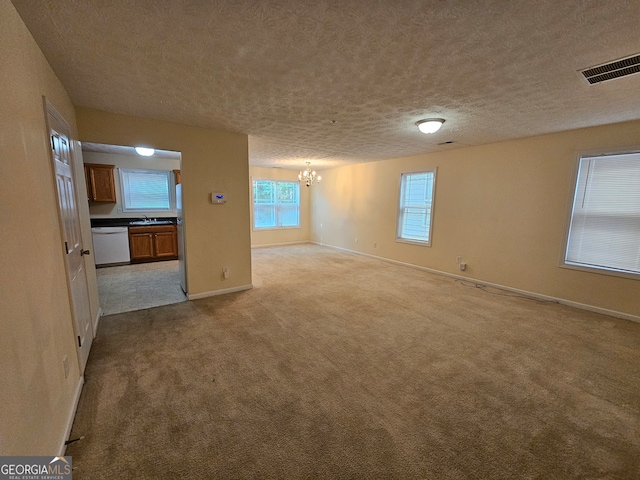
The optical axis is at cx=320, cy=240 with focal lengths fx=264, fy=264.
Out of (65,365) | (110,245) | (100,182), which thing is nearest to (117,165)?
(100,182)

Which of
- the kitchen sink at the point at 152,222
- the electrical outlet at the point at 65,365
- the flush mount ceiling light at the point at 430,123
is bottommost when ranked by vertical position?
the electrical outlet at the point at 65,365

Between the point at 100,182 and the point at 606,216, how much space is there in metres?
8.76

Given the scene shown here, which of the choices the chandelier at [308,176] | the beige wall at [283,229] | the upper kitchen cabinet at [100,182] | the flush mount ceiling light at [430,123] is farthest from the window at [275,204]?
the flush mount ceiling light at [430,123]

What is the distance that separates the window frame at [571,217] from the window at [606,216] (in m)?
0.02

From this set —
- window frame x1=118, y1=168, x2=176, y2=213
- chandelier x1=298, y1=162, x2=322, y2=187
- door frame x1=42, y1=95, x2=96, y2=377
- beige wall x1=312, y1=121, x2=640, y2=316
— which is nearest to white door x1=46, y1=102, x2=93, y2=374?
door frame x1=42, y1=95, x2=96, y2=377

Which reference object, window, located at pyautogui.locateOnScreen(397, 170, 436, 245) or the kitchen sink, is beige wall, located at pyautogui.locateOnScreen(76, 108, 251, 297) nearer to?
the kitchen sink

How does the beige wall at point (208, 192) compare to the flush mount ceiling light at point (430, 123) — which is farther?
the beige wall at point (208, 192)

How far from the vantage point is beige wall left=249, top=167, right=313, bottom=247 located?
7691 millimetres

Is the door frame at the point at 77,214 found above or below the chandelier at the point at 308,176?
below

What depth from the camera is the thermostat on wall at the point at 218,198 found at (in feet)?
12.4

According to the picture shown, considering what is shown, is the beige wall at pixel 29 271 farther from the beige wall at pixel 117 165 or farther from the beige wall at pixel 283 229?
the beige wall at pixel 283 229

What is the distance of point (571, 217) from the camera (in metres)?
3.68

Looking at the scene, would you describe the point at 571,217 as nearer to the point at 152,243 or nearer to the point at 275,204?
the point at 275,204

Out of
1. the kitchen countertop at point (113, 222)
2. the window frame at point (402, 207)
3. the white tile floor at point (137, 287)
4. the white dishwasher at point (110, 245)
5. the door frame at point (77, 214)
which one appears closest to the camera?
the door frame at point (77, 214)
